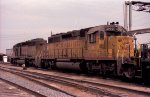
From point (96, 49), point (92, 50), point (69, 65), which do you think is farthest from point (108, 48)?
point (69, 65)

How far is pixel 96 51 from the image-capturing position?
22.7 m

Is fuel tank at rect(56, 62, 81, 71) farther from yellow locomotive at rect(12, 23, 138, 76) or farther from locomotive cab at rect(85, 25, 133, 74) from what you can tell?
locomotive cab at rect(85, 25, 133, 74)

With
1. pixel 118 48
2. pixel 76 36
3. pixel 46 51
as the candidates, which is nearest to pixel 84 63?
pixel 76 36

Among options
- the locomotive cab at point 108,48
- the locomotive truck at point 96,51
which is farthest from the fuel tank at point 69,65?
the locomotive cab at point 108,48

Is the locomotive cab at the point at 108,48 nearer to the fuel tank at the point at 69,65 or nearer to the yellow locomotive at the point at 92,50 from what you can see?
the yellow locomotive at the point at 92,50

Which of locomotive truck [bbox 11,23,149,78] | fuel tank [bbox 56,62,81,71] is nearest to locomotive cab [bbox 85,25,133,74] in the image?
locomotive truck [bbox 11,23,149,78]

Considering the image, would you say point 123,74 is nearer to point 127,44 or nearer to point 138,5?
point 127,44

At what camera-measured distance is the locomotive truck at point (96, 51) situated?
64.7 ft

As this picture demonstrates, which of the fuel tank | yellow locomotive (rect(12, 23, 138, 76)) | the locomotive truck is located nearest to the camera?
the locomotive truck

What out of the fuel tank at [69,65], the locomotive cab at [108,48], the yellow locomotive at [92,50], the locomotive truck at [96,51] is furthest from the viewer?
the fuel tank at [69,65]

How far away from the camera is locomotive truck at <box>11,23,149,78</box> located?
64.7 feet

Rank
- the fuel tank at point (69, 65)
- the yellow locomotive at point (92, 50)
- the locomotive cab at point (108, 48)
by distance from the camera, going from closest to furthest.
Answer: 1. the locomotive cab at point (108, 48)
2. the yellow locomotive at point (92, 50)
3. the fuel tank at point (69, 65)

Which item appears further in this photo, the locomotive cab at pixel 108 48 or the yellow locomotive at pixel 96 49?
the yellow locomotive at pixel 96 49

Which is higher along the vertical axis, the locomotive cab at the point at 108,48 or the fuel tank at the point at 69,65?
the locomotive cab at the point at 108,48
